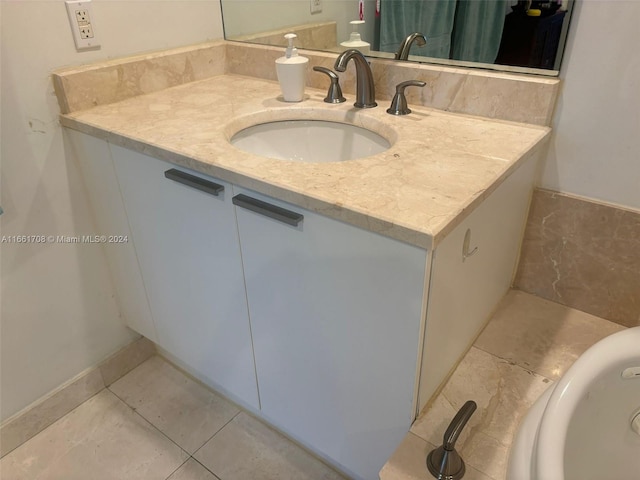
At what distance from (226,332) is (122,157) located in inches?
20.1

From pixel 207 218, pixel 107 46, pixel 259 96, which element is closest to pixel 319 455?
pixel 207 218

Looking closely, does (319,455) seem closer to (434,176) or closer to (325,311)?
(325,311)

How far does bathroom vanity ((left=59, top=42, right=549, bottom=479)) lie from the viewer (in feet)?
2.77

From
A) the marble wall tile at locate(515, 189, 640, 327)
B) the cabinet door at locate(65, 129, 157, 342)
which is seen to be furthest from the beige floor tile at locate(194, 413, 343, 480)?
the marble wall tile at locate(515, 189, 640, 327)

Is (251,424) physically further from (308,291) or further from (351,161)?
(351,161)

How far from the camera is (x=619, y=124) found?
103 centimetres

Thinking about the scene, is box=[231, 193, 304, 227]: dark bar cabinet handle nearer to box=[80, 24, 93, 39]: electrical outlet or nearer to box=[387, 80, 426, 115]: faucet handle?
box=[387, 80, 426, 115]: faucet handle

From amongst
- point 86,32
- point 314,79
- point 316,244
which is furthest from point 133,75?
point 316,244

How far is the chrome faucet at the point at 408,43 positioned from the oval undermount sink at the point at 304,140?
0.22m

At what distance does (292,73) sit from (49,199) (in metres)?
0.74

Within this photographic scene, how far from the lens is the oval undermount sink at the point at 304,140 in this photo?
4.22 feet

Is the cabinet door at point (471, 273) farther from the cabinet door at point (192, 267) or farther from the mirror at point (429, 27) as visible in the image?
the cabinet door at point (192, 267)

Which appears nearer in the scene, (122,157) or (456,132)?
(456,132)

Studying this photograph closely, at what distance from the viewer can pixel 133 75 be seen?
1.40 metres
